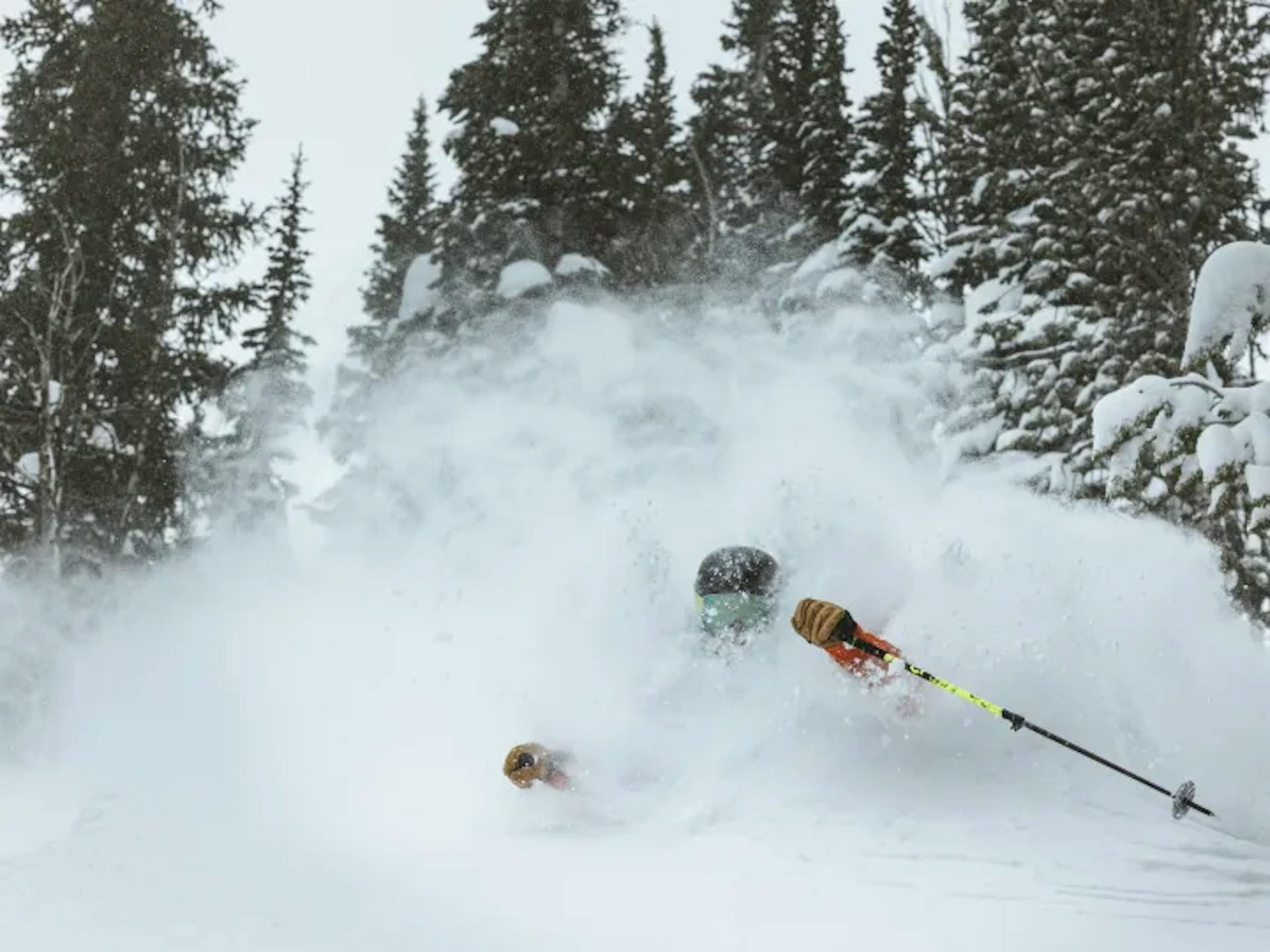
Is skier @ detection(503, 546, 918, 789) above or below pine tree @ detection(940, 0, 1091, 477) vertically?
below

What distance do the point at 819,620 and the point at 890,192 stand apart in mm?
16286

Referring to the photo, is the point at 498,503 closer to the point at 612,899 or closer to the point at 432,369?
the point at 432,369

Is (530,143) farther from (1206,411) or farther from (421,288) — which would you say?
(1206,411)

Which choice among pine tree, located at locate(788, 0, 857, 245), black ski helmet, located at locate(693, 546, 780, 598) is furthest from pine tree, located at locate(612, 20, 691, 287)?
black ski helmet, located at locate(693, 546, 780, 598)

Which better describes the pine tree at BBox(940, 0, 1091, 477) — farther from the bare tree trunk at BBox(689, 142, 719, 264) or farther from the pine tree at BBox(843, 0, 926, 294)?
the bare tree trunk at BBox(689, 142, 719, 264)

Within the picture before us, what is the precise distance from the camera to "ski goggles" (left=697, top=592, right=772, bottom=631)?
762cm

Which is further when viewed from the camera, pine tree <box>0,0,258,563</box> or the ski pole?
pine tree <box>0,0,258,563</box>

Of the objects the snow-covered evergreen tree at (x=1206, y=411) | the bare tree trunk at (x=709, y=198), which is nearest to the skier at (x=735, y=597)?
the snow-covered evergreen tree at (x=1206, y=411)

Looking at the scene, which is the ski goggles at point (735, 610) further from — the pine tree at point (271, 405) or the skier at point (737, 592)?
the pine tree at point (271, 405)

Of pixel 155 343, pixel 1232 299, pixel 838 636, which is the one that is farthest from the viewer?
pixel 155 343

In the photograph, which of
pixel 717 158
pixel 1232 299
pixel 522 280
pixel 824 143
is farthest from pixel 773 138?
pixel 1232 299

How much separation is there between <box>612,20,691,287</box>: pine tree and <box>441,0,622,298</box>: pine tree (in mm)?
851

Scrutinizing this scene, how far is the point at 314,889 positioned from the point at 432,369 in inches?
563

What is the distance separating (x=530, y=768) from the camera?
6805mm
